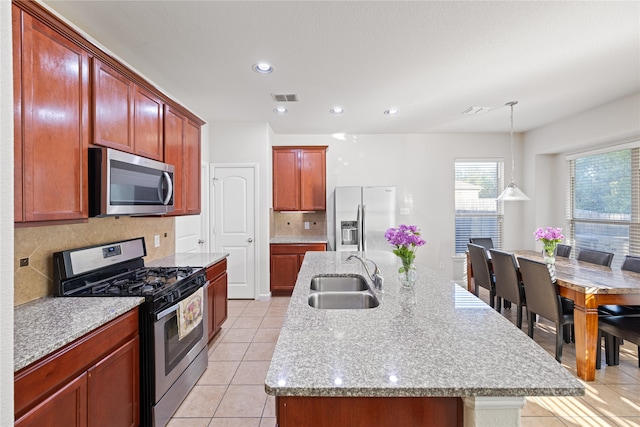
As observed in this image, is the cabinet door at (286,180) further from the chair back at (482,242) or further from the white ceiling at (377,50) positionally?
the chair back at (482,242)

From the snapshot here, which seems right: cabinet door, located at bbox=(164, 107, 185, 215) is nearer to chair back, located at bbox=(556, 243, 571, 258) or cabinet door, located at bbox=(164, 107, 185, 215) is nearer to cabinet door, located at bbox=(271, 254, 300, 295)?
cabinet door, located at bbox=(271, 254, 300, 295)

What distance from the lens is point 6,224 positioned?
0.64 meters

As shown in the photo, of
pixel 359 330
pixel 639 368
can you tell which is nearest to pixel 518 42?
pixel 359 330

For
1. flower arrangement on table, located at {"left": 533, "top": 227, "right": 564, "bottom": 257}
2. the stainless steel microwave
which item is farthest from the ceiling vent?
flower arrangement on table, located at {"left": 533, "top": 227, "right": 564, "bottom": 257}

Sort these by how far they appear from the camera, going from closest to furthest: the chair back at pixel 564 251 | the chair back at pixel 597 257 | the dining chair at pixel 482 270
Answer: the chair back at pixel 597 257 < the dining chair at pixel 482 270 < the chair back at pixel 564 251

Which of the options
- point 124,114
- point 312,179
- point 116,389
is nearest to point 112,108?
point 124,114

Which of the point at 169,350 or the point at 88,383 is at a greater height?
the point at 88,383

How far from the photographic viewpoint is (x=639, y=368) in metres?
2.62

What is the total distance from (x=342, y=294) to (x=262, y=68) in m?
2.08

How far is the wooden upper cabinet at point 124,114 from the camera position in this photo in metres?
1.88

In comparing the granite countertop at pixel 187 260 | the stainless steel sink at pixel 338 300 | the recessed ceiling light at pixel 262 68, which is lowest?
the stainless steel sink at pixel 338 300

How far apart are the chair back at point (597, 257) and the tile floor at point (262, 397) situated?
A: 0.84m

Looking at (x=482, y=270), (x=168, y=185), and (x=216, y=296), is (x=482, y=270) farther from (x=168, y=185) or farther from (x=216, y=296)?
(x=168, y=185)

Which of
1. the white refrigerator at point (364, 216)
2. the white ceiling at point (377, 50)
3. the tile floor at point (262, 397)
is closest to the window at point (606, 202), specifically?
the white ceiling at point (377, 50)
